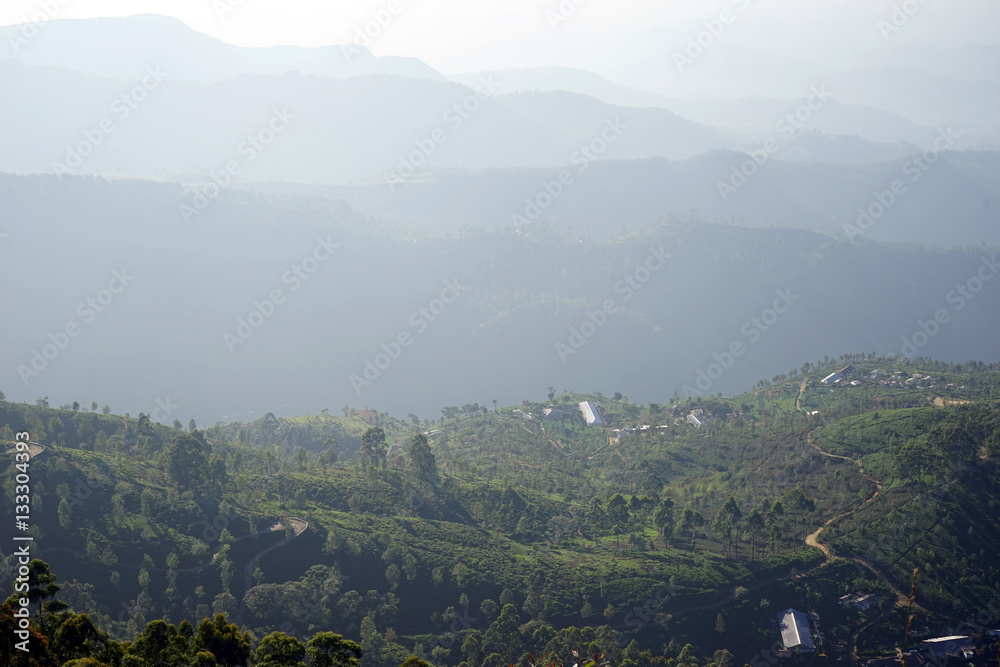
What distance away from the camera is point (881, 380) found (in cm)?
10338

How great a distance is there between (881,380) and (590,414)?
43.1 metres

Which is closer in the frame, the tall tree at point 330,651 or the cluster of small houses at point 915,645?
the tall tree at point 330,651

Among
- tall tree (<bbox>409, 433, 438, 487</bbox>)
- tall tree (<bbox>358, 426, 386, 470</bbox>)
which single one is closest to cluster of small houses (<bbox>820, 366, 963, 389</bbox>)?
tall tree (<bbox>409, 433, 438, 487</bbox>)

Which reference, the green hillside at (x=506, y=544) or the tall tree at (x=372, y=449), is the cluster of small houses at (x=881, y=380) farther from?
the tall tree at (x=372, y=449)

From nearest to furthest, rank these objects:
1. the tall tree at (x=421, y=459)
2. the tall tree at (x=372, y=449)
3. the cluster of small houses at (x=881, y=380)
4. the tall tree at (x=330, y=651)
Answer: the tall tree at (x=330, y=651) < the tall tree at (x=421, y=459) < the tall tree at (x=372, y=449) < the cluster of small houses at (x=881, y=380)

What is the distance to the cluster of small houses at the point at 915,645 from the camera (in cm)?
4684

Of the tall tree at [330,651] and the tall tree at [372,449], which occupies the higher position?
the tall tree at [330,651]

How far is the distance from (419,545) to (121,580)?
21586mm

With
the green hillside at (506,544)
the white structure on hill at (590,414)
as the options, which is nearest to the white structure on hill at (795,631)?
the green hillside at (506,544)

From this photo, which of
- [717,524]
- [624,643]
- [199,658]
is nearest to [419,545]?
[624,643]

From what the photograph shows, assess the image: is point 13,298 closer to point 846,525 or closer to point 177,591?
point 177,591

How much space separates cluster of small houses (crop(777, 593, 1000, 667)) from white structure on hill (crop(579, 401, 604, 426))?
5613cm

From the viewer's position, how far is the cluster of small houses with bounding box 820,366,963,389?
9725 centimetres

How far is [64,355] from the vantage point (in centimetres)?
17100
